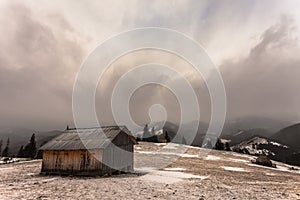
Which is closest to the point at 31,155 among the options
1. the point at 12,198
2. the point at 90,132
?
the point at 90,132

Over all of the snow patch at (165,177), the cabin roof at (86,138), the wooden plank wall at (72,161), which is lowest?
the snow patch at (165,177)

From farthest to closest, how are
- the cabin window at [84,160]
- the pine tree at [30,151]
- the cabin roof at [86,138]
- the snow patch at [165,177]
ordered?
the pine tree at [30,151]
the cabin roof at [86,138]
the cabin window at [84,160]
the snow patch at [165,177]

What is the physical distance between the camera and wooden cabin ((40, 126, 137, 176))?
26656 millimetres

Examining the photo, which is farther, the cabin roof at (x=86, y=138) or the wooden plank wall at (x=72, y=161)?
the cabin roof at (x=86, y=138)

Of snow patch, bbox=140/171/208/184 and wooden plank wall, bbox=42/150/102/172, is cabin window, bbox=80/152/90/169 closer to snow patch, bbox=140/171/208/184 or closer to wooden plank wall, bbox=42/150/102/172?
wooden plank wall, bbox=42/150/102/172

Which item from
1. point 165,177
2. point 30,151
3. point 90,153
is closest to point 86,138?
point 90,153

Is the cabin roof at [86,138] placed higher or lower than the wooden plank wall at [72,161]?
higher

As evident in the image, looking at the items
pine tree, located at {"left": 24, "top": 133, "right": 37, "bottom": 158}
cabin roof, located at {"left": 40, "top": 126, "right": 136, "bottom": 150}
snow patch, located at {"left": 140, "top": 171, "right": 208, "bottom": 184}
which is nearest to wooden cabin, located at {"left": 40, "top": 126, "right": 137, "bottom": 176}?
cabin roof, located at {"left": 40, "top": 126, "right": 136, "bottom": 150}

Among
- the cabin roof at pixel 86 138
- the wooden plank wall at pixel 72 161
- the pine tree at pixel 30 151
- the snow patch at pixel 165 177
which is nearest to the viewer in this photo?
the snow patch at pixel 165 177

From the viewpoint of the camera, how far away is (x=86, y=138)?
29.1m

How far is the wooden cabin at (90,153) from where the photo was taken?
26.7 metres

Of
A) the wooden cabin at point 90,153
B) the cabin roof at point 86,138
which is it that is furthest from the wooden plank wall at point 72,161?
the cabin roof at point 86,138

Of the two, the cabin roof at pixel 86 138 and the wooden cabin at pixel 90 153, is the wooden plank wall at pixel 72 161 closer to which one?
the wooden cabin at pixel 90 153

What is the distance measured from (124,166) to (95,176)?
4693 mm
